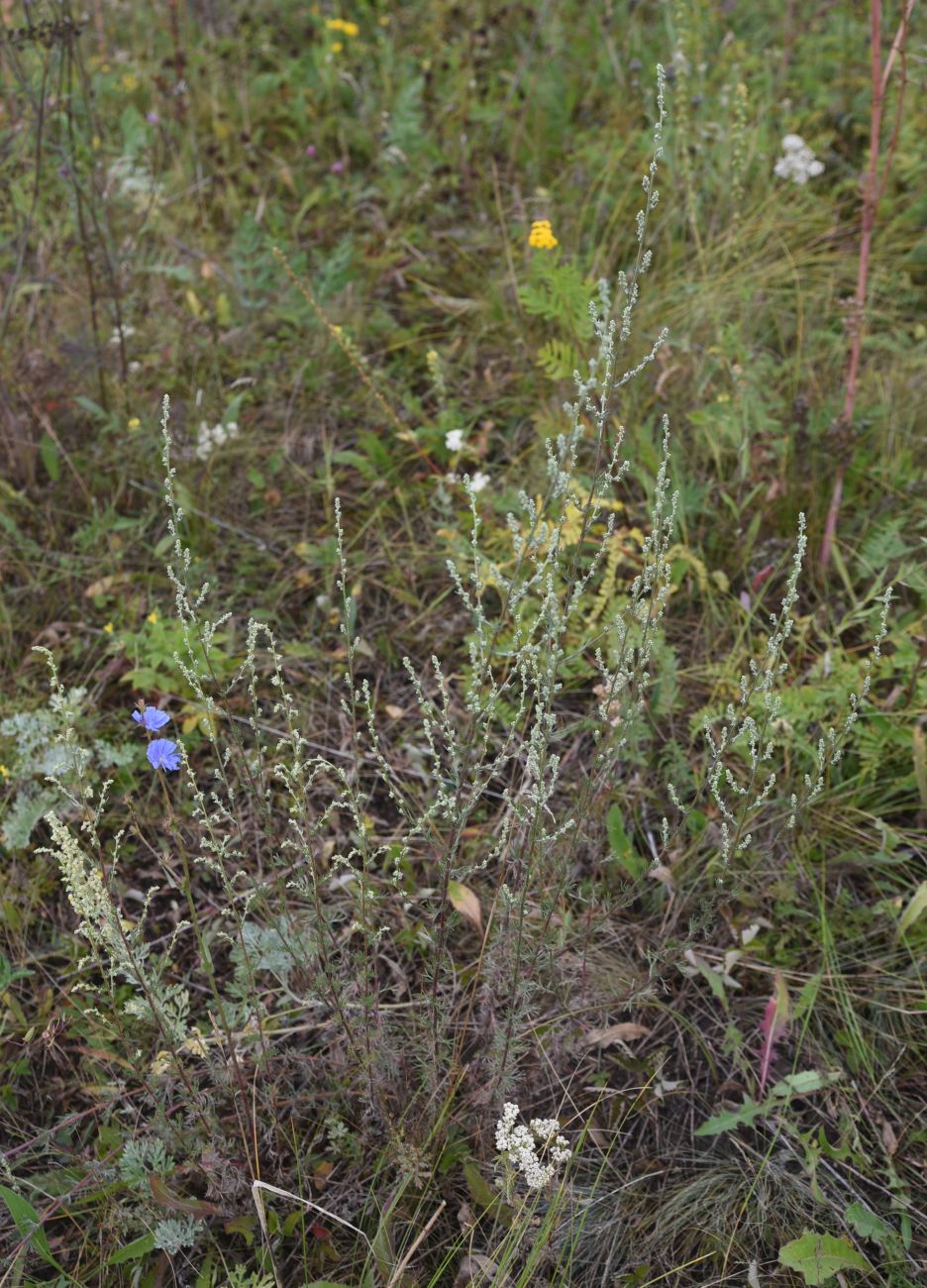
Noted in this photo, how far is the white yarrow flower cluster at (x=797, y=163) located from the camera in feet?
10.6

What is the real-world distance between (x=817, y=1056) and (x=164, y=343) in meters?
2.60

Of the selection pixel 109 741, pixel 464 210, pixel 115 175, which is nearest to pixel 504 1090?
pixel 109 741

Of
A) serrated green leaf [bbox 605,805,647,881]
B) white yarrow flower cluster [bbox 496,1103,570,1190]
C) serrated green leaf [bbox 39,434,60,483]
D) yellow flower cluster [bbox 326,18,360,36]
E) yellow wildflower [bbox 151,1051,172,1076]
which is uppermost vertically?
yellow flower cluster [bbox 326,18,360,36]

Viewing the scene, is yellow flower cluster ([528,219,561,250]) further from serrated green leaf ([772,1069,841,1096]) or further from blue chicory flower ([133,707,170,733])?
serrated green leaf ([772,1069,841,1096])

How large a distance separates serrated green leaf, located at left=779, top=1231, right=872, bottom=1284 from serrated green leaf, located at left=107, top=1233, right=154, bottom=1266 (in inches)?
39.4

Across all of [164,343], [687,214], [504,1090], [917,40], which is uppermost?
[917,40]

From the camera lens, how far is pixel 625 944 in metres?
2.09

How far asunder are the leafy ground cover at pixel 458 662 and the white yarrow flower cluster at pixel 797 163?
3 centimetres

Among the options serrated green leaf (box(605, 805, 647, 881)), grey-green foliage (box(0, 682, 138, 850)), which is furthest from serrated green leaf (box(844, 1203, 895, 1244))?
grey-green foliage (box(0, 682, 138, 850))

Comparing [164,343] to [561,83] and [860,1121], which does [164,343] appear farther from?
[860,1121]

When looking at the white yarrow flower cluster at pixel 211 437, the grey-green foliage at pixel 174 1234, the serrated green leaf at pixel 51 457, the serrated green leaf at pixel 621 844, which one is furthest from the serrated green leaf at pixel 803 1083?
the serrated green leaf at pixel 51 457

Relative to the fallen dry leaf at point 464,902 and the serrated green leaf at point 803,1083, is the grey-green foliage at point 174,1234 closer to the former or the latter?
the fallen dry leaf at point 464,902

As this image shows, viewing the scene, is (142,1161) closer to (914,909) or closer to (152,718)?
(152,718)

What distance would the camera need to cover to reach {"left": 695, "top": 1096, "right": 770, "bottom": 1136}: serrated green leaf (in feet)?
6.00
